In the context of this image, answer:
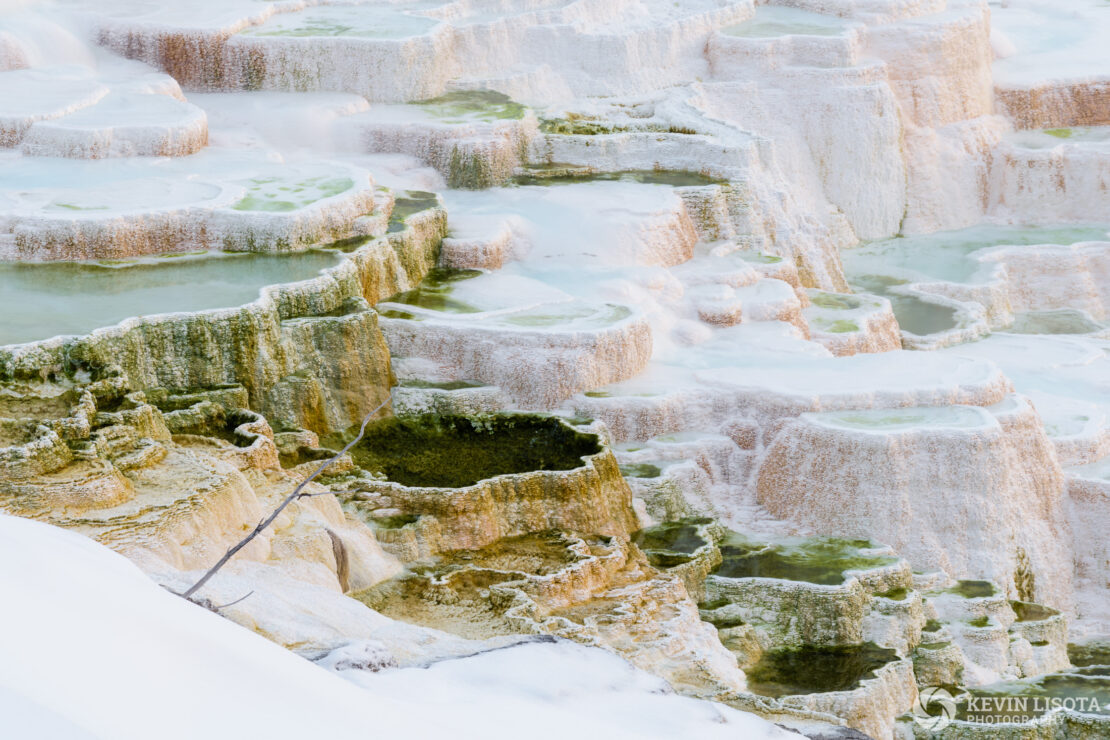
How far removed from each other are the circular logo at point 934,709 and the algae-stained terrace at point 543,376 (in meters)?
0.08

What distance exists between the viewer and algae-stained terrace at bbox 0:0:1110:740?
679 centimetres

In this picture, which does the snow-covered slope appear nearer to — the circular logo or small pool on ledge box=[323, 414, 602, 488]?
the circular logo

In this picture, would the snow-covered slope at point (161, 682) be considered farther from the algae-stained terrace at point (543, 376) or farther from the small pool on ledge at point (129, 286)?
the small pool on ledge at point (129, 286)

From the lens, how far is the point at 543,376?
20312 mm

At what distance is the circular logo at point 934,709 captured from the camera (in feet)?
53.2

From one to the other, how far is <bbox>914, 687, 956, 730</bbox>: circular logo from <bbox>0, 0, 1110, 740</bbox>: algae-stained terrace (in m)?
0.08

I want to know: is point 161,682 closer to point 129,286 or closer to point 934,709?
point 934,709

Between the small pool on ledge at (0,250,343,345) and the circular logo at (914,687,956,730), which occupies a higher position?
the small pool on ledge at (0,250,343,345)

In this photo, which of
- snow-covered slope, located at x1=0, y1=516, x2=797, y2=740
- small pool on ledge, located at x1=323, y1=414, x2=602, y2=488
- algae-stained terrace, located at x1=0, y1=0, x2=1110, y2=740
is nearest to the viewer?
snow-covered slope, located at x1=0, y1=516, x2=797, y2=740

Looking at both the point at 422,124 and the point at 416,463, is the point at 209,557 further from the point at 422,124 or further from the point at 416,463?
the point at 422,124

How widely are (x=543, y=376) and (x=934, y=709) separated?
653 centimetres

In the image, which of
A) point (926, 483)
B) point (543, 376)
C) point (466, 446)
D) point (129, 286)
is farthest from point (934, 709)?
point (129, 286)

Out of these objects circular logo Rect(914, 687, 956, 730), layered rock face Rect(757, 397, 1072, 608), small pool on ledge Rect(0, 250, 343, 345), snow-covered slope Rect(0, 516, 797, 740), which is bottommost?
circular logo Rect(914, 687, 956, 730)

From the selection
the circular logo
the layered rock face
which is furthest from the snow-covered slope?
the layered rock face
